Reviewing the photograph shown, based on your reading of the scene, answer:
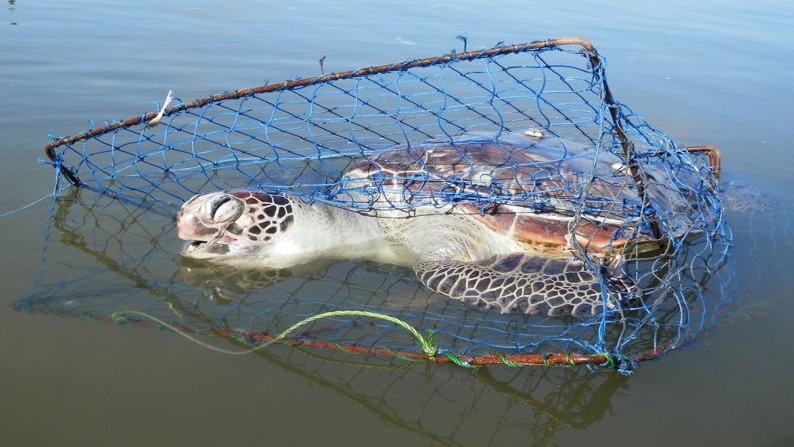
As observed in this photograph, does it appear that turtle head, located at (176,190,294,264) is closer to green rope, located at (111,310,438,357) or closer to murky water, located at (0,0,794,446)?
murky water, located at (0,0,794,446)

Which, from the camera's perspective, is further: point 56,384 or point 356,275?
point 356,275

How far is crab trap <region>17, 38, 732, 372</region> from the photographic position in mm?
3059

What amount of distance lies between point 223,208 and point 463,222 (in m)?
1.54

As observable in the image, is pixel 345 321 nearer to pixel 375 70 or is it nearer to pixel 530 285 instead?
pixel 530 285

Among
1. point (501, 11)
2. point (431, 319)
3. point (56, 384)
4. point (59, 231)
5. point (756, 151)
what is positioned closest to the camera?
point (56, 384)

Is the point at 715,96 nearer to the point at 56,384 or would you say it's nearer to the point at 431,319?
the point at 431,319

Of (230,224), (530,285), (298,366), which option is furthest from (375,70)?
(298,366)

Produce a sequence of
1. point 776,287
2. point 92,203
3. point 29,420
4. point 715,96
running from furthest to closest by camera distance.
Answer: point 715,96 < point 92,203 < point 776,287 < point 29,420

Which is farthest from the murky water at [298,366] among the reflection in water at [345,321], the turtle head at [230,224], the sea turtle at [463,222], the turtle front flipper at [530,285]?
the turtle front flipper at [530,285]

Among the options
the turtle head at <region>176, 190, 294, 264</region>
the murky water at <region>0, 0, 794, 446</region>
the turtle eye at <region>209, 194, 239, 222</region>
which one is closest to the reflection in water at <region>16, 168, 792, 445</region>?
the murky water at <region>0, 0, 794, 446</region>

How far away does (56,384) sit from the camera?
257 centimetres

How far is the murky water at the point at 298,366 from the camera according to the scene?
7.98 ft

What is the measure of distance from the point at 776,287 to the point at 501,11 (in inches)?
362

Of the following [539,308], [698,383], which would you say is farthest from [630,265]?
[698,383]
